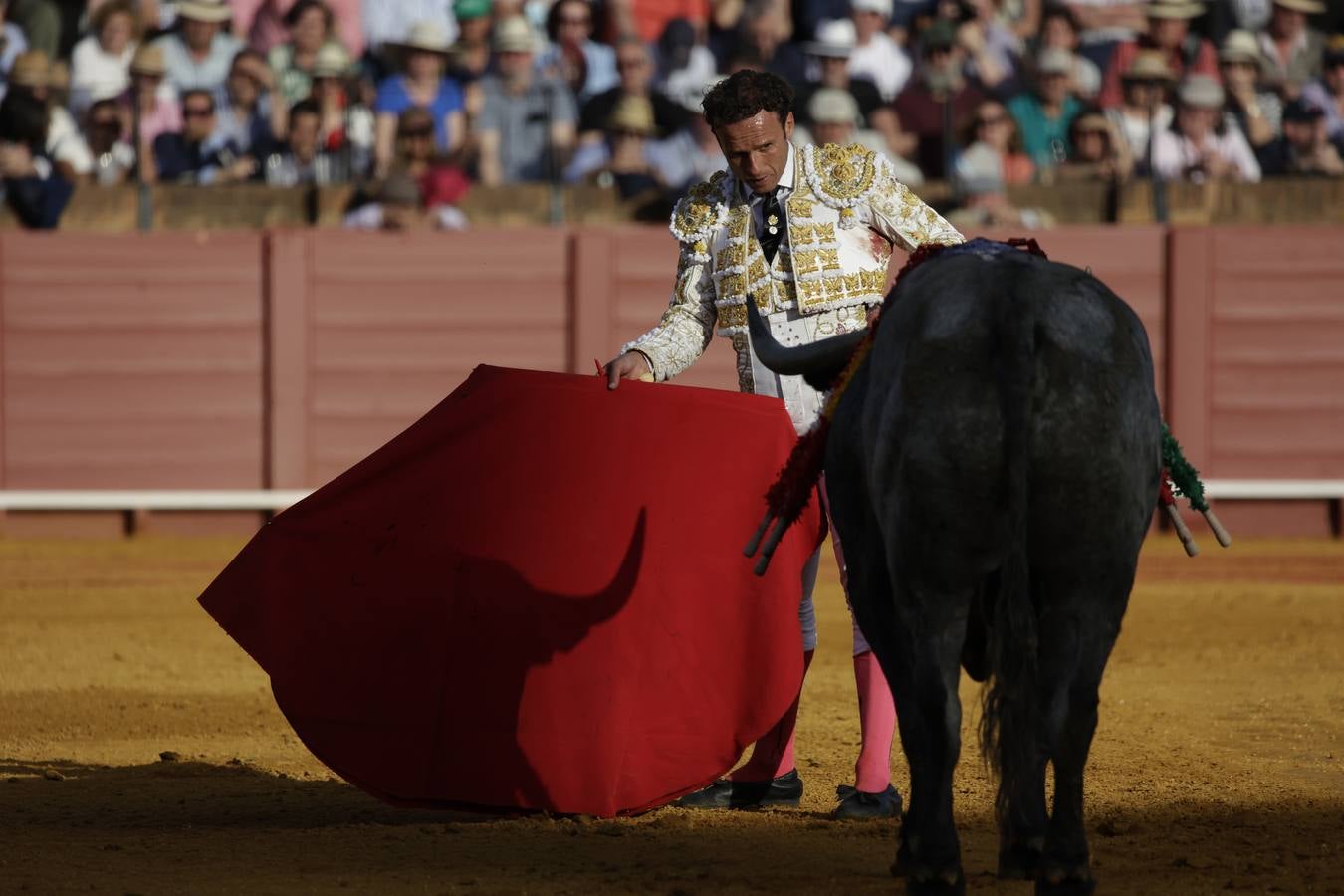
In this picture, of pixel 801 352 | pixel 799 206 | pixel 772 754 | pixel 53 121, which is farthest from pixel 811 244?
pixel 53 121

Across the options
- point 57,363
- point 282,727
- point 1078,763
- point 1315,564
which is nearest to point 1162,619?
point 1315,564

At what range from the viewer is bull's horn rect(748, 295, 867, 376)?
322 cm

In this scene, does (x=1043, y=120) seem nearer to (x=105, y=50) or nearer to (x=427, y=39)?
(x=427, y=39)

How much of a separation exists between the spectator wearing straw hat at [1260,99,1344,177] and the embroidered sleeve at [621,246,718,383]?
634cm

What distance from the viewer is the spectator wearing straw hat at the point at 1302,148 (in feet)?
31.0

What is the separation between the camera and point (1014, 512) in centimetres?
257

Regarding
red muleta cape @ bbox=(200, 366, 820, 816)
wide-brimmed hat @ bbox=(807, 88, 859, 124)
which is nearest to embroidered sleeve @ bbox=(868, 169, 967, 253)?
red muleta cape @ bbox=(200, 366, 820, 816)

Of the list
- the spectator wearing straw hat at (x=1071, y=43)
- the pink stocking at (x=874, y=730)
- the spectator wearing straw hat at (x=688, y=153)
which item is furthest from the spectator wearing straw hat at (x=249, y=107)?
the pink stocking at (x=874, y=730)

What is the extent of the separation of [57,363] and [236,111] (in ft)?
4.81

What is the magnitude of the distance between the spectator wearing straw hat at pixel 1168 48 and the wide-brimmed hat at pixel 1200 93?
441 mm

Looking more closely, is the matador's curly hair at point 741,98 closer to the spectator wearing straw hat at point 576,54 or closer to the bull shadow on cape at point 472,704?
the bull shadow on cape at point 472,704

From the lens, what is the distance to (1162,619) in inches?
271

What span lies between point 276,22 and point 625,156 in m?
1.74

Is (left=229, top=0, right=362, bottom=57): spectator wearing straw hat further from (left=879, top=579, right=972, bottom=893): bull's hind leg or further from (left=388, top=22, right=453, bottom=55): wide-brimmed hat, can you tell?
(left=879, top=579, right=972, bottom=893): bull's hind leg
